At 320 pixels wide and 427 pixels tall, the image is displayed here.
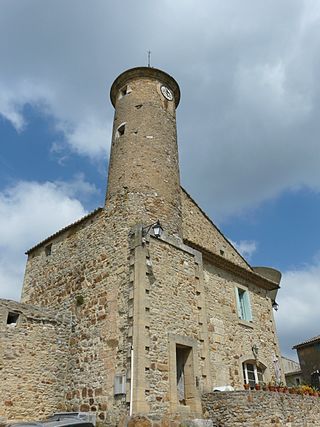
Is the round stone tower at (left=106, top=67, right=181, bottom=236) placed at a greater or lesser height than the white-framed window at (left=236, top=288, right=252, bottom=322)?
greater

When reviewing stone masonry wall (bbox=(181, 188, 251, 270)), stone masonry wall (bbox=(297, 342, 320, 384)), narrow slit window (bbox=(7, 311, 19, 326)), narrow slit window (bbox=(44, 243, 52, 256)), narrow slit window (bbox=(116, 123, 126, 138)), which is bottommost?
narrow slit window (bbox=(7, 311, 19, 326))

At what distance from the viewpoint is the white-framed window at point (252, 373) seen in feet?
43.3

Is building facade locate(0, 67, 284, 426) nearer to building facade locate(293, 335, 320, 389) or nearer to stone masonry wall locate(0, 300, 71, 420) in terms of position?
stone masonry wall locate(0, 300, 71, 420)

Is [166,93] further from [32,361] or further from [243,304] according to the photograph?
[32,361]

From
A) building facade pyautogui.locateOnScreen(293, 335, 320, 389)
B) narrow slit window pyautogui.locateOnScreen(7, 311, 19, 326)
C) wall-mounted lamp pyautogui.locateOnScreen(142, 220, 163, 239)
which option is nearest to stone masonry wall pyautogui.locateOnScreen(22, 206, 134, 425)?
wall-mounted lamp pyautogui.locateOnScreen(142, 220, 163, 239)

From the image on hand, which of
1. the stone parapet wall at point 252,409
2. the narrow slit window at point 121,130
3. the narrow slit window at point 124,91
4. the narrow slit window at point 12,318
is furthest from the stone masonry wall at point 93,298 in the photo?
the narrow slit window at point 124,91

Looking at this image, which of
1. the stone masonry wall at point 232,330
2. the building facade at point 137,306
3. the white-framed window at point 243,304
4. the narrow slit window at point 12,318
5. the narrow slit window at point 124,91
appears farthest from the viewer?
the narrow slit window at point 124,91

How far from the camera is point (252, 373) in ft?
44.7

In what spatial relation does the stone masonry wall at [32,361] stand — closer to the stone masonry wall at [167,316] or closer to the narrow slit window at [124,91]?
the stone masonry wall at [167,316]

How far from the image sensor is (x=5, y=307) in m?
10.7

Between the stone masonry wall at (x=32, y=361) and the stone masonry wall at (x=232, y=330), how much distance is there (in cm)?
448

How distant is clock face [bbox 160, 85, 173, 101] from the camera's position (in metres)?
15.1

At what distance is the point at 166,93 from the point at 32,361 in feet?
34.5

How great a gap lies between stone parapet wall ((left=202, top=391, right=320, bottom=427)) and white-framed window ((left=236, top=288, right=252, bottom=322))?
3803 mm
